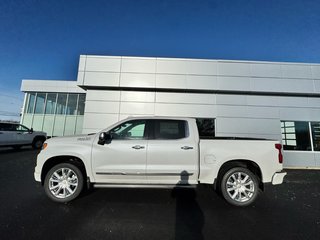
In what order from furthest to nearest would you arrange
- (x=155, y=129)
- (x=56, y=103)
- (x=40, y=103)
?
(x=40, y=103) < (x=56, y=103) < (x=155, y=129)

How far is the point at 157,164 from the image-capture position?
3908 mm

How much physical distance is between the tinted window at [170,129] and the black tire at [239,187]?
145cm

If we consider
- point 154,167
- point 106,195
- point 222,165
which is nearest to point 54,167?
point 106,195

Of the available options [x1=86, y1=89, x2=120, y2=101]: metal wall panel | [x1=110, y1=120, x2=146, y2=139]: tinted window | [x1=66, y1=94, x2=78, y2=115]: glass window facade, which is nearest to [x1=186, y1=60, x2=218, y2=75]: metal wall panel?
[x1=86, y1=89, x2=120, y2=101]: metal wall panel

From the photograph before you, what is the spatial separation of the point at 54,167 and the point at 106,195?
1.45 meters

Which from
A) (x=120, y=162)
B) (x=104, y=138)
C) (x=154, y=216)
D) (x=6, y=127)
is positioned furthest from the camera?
(x=6, y=127)

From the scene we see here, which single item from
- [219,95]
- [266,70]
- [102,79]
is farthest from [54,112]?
[266,70]

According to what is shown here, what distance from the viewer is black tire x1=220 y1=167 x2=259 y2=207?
152 inches

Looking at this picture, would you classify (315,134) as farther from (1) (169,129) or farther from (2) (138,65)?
(2) (138,65)

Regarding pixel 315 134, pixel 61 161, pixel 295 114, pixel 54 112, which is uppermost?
pixel 54 112

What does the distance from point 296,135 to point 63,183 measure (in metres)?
11.9

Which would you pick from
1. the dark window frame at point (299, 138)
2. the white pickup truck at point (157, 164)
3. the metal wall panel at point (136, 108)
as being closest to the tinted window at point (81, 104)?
the metal wall panel at point (136, 108)

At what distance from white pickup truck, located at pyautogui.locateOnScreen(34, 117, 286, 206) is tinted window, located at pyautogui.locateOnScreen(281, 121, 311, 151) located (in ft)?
24.1

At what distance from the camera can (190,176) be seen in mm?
3891
